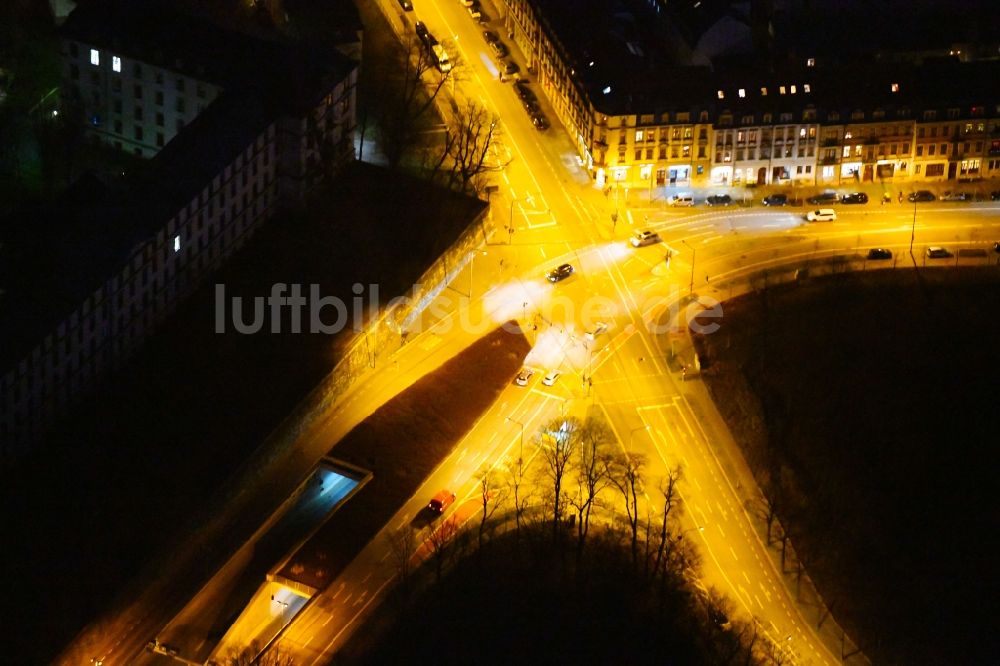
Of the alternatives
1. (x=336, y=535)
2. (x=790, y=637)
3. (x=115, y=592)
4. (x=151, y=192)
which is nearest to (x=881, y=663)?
(x=790, y=637)

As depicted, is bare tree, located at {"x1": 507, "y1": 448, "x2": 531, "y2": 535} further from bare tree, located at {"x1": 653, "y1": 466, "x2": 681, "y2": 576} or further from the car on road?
bare tree, located at {"x1": 653, "y1": 466, "x2": 681, "y2": 576}

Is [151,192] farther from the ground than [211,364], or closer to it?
farther from the ground

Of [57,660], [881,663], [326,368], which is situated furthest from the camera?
[326,368]

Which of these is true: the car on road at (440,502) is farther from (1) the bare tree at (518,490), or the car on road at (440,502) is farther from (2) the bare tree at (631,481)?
(2) the bare tree at (631,481)

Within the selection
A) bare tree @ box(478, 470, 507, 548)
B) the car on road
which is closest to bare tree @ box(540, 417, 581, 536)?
bare tree @ box(478, 470, 507, 548)

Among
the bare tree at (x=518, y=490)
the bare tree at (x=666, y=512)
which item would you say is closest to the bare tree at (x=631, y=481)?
the bare tree at (x=666, y=512)

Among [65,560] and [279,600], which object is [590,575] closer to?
[279,600]

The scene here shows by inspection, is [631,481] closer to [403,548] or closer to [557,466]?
[557,466]
